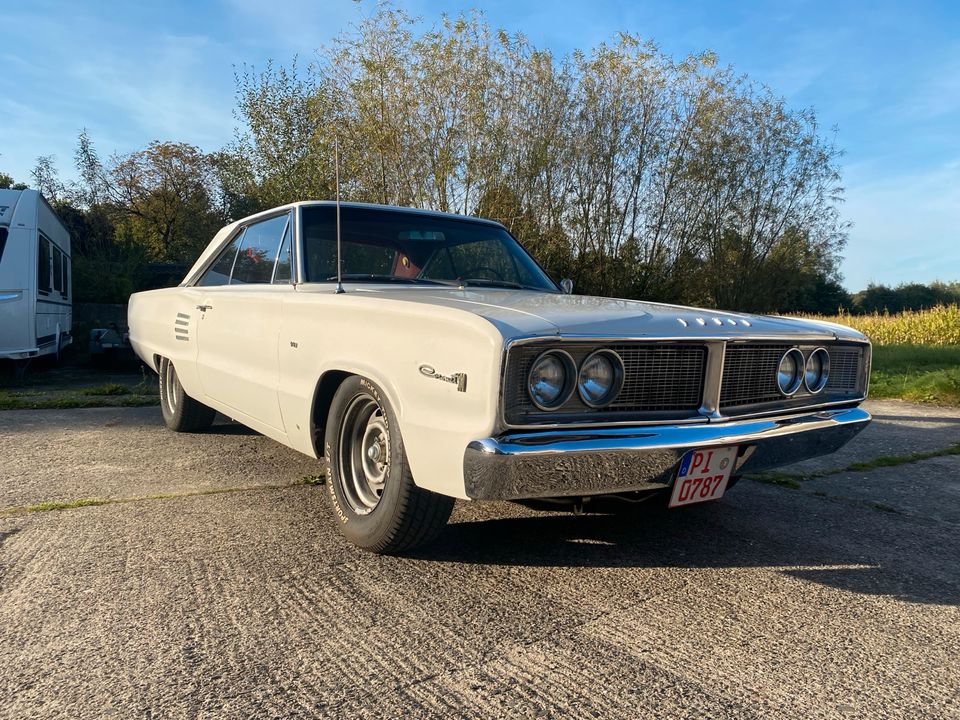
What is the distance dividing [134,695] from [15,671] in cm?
39

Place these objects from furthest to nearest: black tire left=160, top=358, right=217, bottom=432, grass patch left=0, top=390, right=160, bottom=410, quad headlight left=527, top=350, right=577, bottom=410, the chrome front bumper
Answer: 1. grass patch left=0, top=390, right=160, bottom=410
2. black tire left=160, top=358, right=217, bottom=432
3. quad headlight left=527, top=350, right=577, bottom=410
4. the chrome front bumper

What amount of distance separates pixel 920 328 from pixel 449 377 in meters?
16.5

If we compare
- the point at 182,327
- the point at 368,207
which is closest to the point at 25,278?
the point at 182,327

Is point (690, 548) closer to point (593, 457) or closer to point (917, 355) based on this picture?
point (593, 457)

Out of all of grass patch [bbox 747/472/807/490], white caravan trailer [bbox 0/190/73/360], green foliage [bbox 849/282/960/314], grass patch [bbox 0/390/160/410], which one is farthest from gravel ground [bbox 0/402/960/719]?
green foliage [bbox 849/282/960/314]

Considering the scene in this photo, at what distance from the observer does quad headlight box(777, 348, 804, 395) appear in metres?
3.13

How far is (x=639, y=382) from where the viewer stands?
262 centimetres

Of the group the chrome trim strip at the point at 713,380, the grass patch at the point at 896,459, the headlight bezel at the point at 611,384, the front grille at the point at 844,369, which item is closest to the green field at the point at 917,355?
the grass patch at the point at 896,459

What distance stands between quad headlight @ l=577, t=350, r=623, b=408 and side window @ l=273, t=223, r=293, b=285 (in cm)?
194

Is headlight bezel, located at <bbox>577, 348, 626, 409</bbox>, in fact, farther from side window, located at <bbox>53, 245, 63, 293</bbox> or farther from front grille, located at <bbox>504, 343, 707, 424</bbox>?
side window, located at <bbox>53, 245, 63, 293</bbox>

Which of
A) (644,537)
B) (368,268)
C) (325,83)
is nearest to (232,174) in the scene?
(325,83)

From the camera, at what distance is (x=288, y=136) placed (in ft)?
55.2

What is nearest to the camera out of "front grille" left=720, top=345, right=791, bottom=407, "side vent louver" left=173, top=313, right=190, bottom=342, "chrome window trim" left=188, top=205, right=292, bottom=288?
"front grille" left=720, top=345, right=791, bottom=407

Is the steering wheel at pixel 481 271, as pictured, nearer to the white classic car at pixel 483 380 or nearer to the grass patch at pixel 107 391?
the white classic car at pixel 483 380
